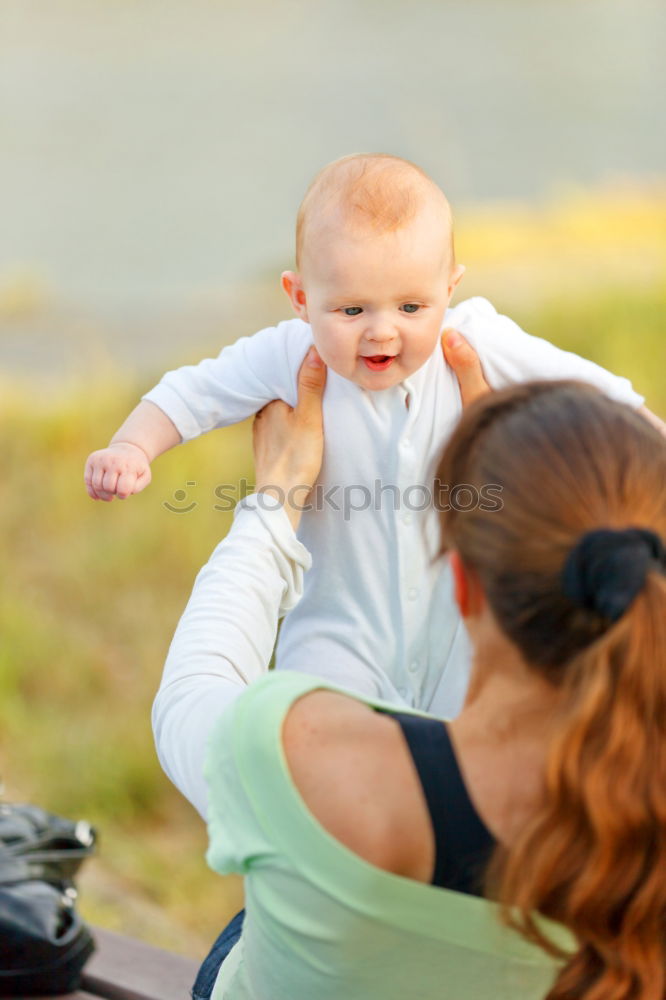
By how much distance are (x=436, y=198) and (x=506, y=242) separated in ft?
19.4

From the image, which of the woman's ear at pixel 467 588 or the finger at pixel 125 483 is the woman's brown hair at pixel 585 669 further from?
the finger at pixel 125 483

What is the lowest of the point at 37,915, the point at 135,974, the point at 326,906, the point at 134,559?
the point at 135,974

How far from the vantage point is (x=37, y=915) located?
1.83 m

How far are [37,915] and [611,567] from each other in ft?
4.51

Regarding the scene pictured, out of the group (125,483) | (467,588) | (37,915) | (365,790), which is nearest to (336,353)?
(125,483)

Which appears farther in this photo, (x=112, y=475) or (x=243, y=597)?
(x=112, y=475)

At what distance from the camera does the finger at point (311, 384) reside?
1.66 m

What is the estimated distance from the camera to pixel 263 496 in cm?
149

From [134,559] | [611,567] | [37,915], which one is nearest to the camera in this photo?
[611,567]

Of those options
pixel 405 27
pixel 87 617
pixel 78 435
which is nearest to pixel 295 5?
pixel 405 27

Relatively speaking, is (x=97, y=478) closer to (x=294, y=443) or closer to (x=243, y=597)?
(x=294, y=443)

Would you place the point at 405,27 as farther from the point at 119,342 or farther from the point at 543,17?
the point at 119,342

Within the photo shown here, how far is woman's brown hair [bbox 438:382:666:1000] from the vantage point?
33.3 inches

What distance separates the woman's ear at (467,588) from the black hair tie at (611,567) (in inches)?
4.1
